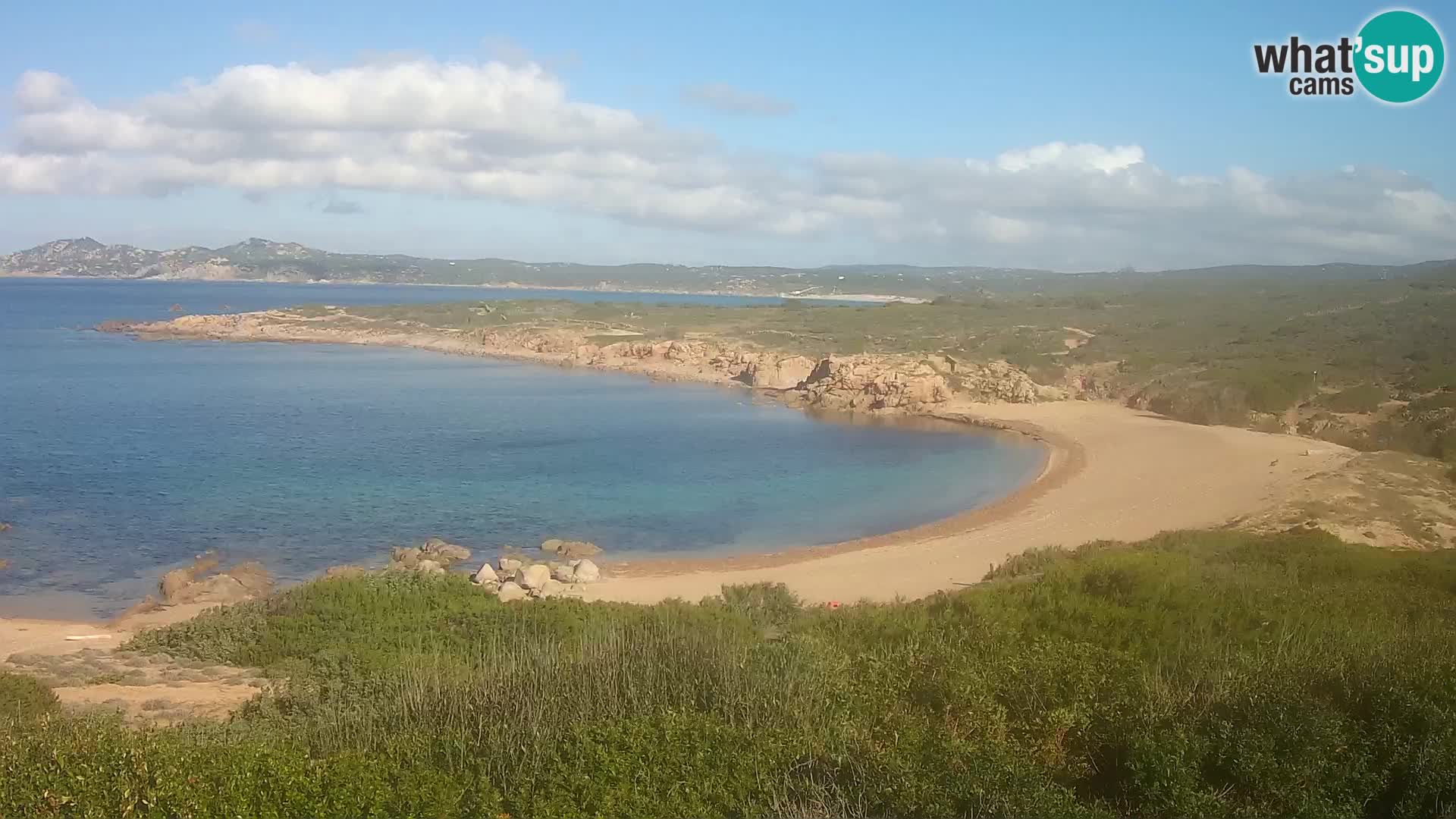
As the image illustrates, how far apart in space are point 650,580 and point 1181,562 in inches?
391

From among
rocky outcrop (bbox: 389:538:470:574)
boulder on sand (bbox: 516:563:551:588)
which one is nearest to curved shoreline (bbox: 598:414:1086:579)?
boulder on sand (bbox: 516:563:551:588)

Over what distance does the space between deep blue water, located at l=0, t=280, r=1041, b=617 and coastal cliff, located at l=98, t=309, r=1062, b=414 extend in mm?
3802

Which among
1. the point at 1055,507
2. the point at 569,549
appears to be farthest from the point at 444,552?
the point at 1055,507

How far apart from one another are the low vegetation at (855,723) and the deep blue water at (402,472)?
11.3 metres

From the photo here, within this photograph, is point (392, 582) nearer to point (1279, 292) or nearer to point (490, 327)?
point (490, 327)

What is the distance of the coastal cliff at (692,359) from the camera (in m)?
48.6

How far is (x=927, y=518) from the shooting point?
26188 millimetres

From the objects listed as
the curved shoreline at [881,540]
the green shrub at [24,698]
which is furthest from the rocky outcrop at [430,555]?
the green shrub at [24,698]

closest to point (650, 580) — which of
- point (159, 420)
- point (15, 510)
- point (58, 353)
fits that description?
point (15, 510)

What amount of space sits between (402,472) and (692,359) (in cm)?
3602

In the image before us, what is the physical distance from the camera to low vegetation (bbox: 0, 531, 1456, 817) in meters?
6.07

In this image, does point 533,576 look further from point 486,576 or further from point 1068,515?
point 1068,515

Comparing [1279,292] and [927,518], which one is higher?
[1279,292]

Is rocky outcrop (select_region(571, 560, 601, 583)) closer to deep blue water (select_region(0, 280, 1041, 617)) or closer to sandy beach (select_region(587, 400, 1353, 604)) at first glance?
sandy beach (select_region(587, 400, 1353, 604))
